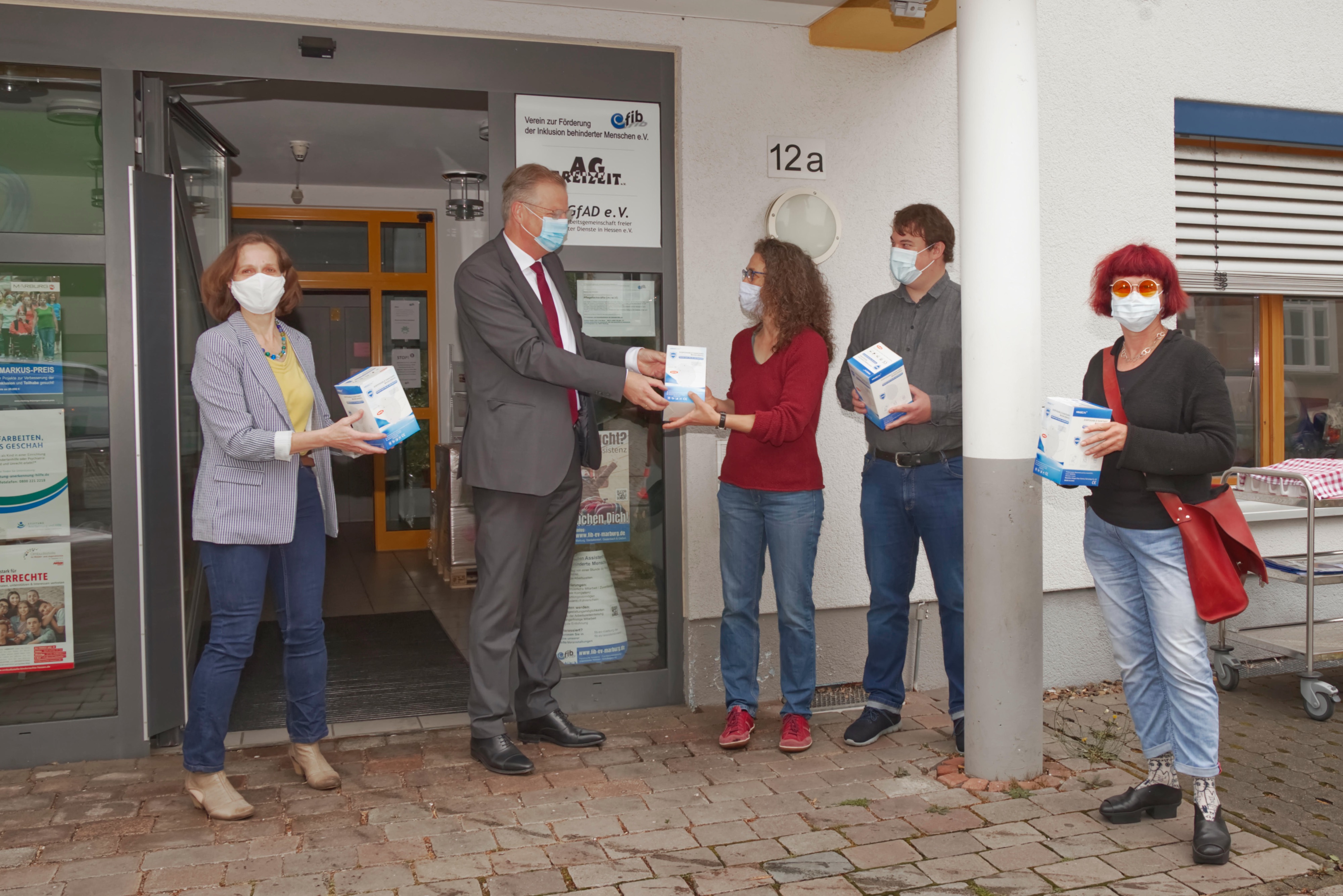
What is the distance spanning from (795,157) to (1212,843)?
127 inches

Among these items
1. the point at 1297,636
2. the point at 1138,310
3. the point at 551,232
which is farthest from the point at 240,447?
the point at 1297,636

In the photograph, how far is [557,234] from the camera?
13.5ft

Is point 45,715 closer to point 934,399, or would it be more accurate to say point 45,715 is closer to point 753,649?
point 753,649

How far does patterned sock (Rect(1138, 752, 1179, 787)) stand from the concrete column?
0.43m

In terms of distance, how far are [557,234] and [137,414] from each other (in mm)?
1743

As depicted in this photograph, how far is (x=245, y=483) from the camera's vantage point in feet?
11.6

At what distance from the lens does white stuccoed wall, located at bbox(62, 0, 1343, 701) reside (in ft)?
15.7

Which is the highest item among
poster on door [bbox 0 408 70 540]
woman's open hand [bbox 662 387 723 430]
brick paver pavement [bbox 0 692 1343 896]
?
woman's open hand [bbox 662 387 723 430]

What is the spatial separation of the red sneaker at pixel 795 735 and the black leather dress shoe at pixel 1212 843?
1.43 m

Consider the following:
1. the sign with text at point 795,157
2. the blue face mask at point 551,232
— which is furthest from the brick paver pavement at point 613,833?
the sign with text at point 795,157

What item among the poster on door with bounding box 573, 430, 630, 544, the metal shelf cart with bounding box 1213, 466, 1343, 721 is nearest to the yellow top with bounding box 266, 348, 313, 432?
the poster on door with bounding box 573, 430, 630, 544

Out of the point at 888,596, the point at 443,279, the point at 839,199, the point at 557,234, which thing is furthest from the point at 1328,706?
the point at 443,279

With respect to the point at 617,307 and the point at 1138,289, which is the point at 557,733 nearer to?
the point at 617,307

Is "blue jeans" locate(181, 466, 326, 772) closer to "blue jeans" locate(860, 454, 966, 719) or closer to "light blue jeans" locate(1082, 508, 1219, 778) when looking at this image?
"blue jeans" locate(860, 454, 966, 719)
